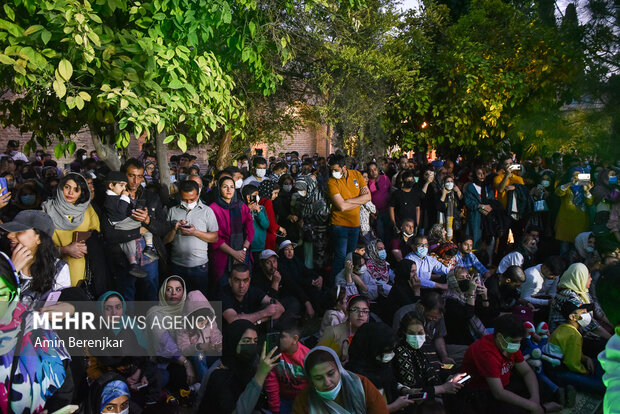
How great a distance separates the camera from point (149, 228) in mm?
5281

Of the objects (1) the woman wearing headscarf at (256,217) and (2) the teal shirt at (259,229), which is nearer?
(1) the woman wearing headscarf at (256,217)

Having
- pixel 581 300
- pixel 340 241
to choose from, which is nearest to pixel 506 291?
pixel 581 300

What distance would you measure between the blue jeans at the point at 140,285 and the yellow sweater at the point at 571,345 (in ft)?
12.2

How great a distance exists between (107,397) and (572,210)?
23.9 ft

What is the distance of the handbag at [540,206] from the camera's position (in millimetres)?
8883

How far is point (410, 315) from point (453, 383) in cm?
59

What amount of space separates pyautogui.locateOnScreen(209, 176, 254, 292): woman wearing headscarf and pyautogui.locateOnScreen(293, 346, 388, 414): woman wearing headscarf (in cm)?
251

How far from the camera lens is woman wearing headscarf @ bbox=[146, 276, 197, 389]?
4.46 m

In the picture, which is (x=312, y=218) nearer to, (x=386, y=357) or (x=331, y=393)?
(x=386, y=357)

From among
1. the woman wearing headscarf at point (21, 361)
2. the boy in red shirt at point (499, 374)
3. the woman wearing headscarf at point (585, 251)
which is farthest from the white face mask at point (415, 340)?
the woman wearing headscarf at point (585, 251)

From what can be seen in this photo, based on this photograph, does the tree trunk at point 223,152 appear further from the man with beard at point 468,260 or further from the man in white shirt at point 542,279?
the man in white shirt at point 542,279

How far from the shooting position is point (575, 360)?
4938 millimetres

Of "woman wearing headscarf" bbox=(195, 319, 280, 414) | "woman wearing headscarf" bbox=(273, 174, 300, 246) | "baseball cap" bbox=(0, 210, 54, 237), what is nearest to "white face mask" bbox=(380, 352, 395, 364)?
"woman wearing headscarf" bbox=(195, 319, 280, 414)

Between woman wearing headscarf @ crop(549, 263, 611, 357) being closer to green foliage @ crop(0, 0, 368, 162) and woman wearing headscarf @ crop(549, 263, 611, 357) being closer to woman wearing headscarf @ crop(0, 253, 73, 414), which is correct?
green foliage @ crop(0, 0, 368, 162)
